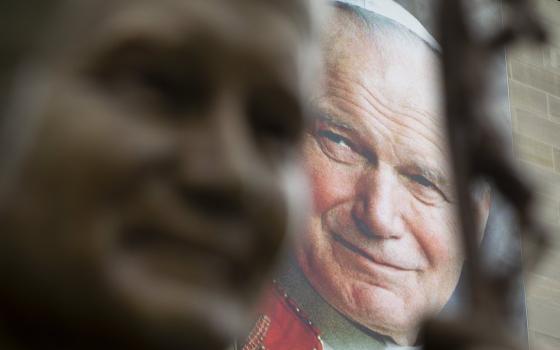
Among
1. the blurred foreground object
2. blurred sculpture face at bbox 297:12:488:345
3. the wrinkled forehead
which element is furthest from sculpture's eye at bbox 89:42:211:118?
the wrinkled forehead

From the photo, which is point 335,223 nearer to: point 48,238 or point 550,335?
point 550,335

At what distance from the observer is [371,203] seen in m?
5.95

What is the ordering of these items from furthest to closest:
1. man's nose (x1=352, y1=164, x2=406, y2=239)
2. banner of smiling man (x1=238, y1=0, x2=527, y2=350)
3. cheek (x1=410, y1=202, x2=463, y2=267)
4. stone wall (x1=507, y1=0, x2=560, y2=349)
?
stone wall (x1=507, y1=0, x2=560, y2=349) < cheek (x1=410, y1=202, x2=463, y2=267) < man's nose (x1=352, y1=164, x2=406, y2=239) < banner of smiling man (x1=238, y1=0, x2=527, y2=350)

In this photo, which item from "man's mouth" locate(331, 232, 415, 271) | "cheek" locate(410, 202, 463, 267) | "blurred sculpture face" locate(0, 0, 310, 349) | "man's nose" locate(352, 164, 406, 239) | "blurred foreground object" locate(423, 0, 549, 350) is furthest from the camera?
"cheek" locate(410, 202, 463, 267)

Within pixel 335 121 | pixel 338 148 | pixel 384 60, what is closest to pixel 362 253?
pixel 338 148

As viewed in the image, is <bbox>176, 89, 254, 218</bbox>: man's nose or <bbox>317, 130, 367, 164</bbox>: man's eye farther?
<bbox>317, 130, 367, 164</bbox>: man's eye

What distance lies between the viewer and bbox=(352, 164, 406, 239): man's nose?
5898 millimetres

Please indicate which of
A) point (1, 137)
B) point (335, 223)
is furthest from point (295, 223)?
point (335, 223)

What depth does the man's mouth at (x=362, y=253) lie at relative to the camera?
228 inches

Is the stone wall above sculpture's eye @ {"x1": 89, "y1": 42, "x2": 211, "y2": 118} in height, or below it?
below

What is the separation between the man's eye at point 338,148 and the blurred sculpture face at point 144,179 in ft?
16.7

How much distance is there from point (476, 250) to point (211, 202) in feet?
0.67

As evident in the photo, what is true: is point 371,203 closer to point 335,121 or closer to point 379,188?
point 379,188

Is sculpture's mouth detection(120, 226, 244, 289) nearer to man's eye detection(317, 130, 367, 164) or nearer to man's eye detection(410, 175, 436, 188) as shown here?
man's eye detection(317, 130, 367, 164)
